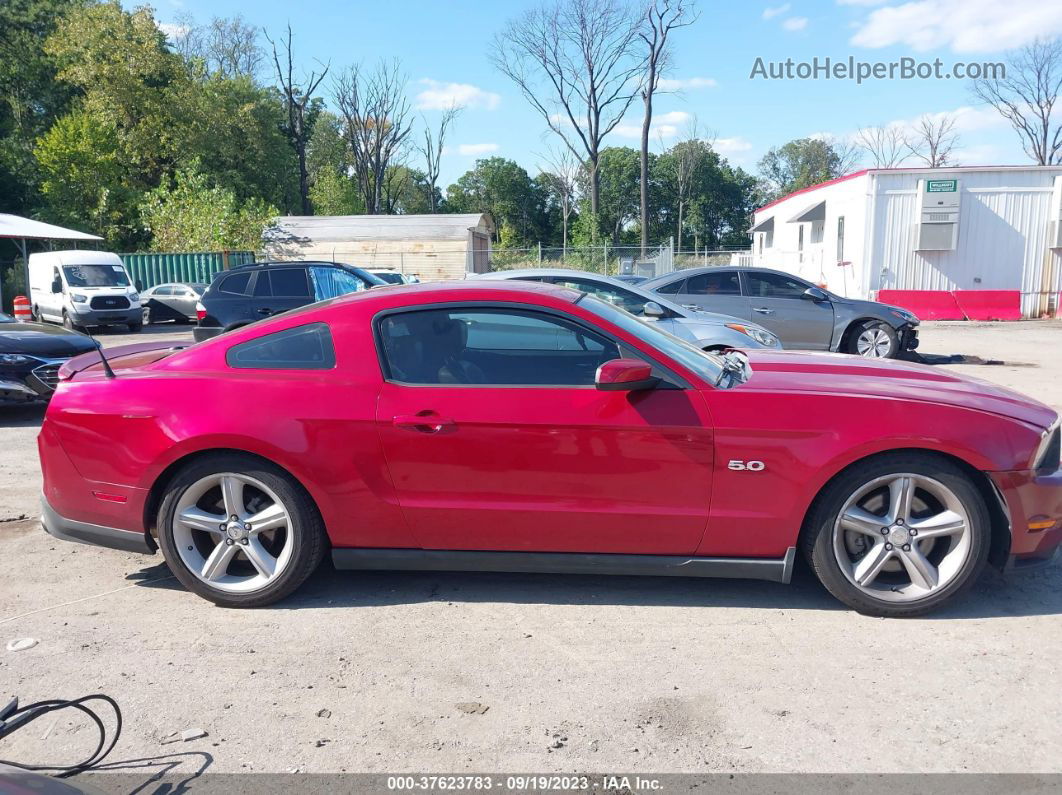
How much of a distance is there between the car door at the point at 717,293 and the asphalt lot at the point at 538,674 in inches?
337

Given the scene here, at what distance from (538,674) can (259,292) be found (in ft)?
35.4

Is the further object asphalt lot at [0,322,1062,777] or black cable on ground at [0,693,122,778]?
asphalt lot at [0,322,1062,777]

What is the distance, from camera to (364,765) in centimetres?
283

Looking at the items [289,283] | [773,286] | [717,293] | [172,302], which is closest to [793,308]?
[773,286]

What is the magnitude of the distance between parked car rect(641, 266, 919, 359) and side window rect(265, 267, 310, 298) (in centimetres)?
530

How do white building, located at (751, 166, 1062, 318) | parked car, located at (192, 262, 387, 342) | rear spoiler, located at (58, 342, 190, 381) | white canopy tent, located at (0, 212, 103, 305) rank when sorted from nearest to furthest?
rear spoiler, located at (58, 342, 190, 381), parked car, located at (192, 262, 387, 342), white building, located at (751, 166, 1062, 318), white canopy tent, located at (0, 212, 103, 305)

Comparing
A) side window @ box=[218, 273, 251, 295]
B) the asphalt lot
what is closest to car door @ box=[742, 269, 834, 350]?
side window @ box=[218, 273, 251, 295]

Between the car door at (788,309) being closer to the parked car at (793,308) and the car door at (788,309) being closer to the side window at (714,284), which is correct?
the parked car at (793,308)

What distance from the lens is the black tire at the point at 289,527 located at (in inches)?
155

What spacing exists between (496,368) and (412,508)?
0.77 metres

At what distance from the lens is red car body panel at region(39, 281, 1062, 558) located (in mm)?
3697

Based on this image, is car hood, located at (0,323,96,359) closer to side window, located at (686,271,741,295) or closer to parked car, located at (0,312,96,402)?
parked car, located at (0,312,96,402)

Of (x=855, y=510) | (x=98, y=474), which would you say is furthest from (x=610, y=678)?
(x=98, y=474)

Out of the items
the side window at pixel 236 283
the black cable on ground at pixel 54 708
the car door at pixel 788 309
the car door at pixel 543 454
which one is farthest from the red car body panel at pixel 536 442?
the side window at pixel 236 283
